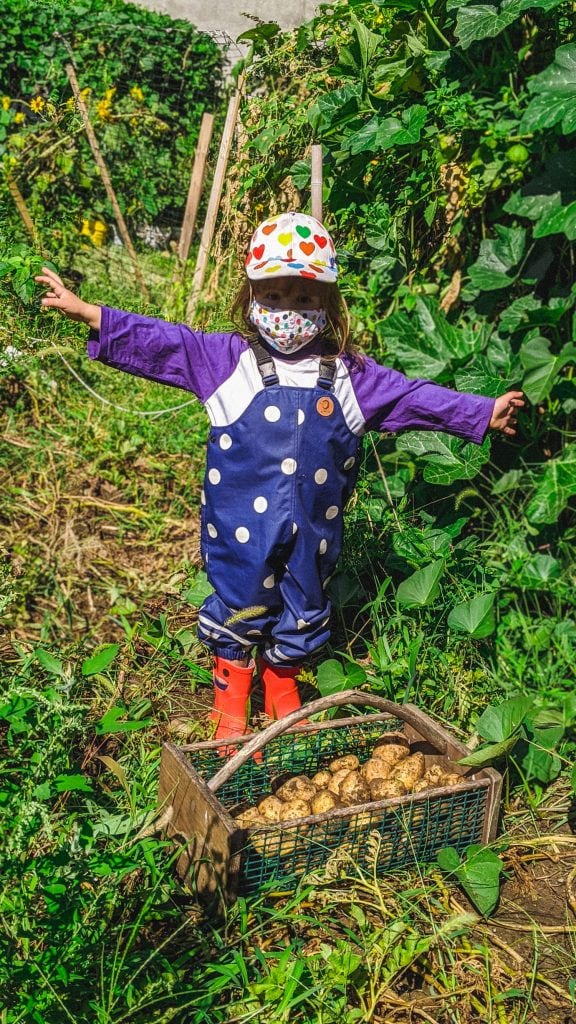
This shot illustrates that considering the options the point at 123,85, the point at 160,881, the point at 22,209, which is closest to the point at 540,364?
the point at 160,881

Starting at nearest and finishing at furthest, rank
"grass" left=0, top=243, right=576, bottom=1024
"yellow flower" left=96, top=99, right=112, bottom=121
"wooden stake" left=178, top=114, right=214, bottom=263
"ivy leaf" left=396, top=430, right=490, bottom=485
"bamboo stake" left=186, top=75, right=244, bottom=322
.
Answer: "grass" left=0, top=243, right=576, bottom=1024
"ivy leaf" left=396, top=430, right=490, bottom=485
"bamboo stake" left=186, top=75, right=244, bottom=322
"wooden stake" left=178, top=114, right=214, bottom=263
"yellow flower" left=96, top=99, right=112, bottom=121

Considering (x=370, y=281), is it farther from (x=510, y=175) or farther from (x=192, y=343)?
(x=192, y=343)

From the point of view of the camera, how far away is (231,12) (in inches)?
356

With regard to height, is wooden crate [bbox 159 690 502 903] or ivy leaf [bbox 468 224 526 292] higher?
ivy leaf [bbox 468 224 526 292]

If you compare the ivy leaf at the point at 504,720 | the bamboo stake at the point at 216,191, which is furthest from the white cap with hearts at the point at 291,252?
Answer: the bamboo stake at the point at 216,191

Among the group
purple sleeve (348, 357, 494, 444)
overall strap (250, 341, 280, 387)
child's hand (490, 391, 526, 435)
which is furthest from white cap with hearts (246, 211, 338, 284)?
child's hand (490, 391, 526, 435)

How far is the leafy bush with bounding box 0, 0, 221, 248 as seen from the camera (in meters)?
6.16

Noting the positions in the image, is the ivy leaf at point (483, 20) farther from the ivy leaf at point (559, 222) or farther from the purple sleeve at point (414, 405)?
the purple sleeve at point (414, 405)

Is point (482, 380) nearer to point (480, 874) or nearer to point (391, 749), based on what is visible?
point (391, 749)

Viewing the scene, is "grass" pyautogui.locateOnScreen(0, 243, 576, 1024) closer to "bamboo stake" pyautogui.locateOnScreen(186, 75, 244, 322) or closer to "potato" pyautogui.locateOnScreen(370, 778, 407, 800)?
"potato" pyautogui.locateOnScreen(370, 778, 407, 800)

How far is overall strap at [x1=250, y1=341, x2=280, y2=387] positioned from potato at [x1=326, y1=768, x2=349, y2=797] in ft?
3.21

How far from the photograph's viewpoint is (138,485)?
3.87 meters

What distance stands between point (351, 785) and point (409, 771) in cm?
15

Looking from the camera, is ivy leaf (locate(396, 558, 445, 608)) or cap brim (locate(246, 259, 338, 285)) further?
ivy leaf (locate(396, 558, 445, 608))
